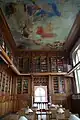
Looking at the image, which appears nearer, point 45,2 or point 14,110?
point 45,2

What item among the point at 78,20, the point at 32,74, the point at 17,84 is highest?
the point at 78,20

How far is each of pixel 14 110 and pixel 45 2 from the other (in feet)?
27.3

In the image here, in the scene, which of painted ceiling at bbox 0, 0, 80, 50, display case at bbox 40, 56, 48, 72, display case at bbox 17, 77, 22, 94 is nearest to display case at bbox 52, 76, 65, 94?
display case at bbox 40, 56, 48, 72

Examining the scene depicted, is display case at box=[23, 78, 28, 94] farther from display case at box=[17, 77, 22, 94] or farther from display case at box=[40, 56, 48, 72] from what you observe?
display case at box=[40, 56, 48, 72]

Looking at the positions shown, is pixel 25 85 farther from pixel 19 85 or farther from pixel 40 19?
pixel 40 19

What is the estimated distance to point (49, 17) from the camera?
7906mm

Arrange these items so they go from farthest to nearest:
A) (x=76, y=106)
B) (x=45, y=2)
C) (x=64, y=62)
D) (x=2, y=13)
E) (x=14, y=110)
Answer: (x=64, y=62)
(x=14, y=110)
(x=76, y=106)
(x=2, y=13)
(x=45, y=2)

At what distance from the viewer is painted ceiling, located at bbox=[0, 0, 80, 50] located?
6.77 m

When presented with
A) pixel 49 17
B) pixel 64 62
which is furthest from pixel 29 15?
pixel 64 62

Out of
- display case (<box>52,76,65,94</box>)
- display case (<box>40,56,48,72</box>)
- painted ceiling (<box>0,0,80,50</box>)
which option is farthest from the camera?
display case (<box>40,56,48,72</box>)

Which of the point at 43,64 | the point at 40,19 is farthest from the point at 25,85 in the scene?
the point at 40,19

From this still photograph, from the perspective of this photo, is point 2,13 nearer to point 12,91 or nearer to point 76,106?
point 12,91

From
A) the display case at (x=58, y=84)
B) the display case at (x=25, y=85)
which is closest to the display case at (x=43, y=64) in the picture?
the display case at (x=58, y=84)

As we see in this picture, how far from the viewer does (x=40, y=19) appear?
26.7 feet
